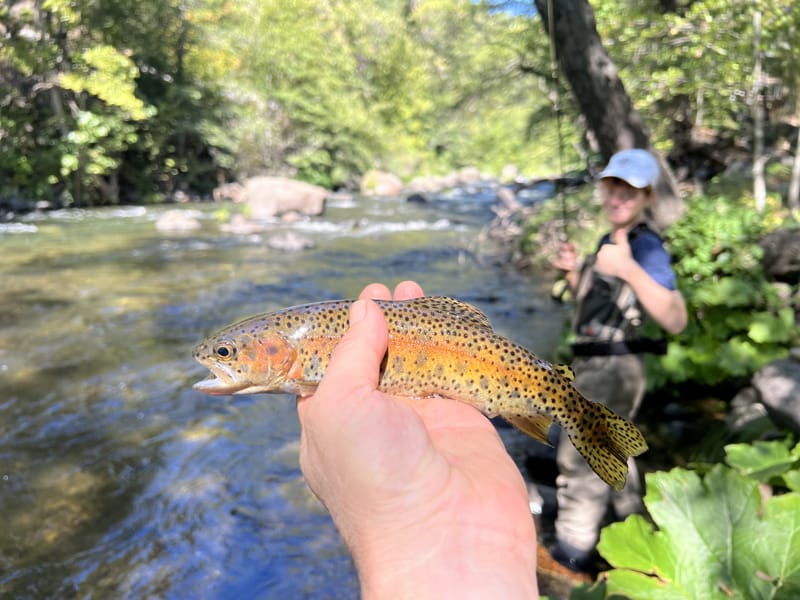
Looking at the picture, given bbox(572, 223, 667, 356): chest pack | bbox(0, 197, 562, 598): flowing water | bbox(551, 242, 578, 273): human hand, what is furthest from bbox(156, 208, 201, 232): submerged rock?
bbox(572, 223, 667, 356): chest pack

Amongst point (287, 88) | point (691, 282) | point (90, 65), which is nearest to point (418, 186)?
point (287, 88)

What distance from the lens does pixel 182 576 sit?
13.9 ft

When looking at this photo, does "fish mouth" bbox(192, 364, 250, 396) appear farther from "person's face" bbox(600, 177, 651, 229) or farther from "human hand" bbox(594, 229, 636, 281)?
"person's face" bbox(600, 177, 651, 229)

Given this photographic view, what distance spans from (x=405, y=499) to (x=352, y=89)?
47.2 m

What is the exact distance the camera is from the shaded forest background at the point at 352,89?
1124cm

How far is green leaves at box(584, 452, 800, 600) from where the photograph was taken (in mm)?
2352

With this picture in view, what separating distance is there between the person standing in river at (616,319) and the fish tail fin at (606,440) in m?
1.44

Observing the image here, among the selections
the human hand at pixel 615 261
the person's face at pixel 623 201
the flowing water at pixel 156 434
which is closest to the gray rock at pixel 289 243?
the flowing water at pixel 156 434

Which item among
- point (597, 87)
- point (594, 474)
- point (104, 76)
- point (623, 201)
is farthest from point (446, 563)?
point (104, 76)

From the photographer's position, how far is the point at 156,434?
623 centimetres

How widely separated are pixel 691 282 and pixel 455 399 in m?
4.72

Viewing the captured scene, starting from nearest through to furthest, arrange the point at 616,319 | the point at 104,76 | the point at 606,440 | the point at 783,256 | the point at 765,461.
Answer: the point at 606,440 → the point at 765,461 → the point at 616,319 → the point at 783,256 → the point at 104,76

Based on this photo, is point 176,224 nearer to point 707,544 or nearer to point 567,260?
point 567,260

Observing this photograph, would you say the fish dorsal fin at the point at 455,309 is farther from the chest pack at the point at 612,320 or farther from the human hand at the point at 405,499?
the chest pack at the point at 612,320
